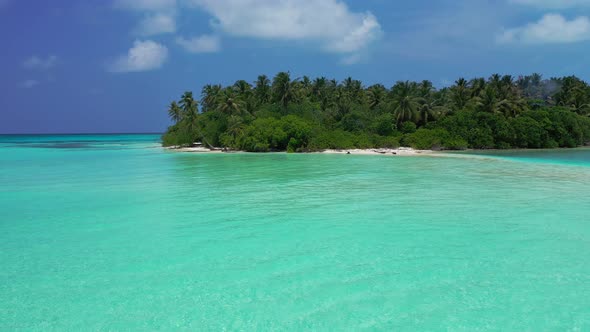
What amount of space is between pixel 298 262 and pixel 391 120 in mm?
55093

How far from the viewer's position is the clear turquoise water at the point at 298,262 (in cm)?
674

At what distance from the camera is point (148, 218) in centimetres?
1443

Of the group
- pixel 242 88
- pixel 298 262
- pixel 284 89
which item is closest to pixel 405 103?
pixel 284 89

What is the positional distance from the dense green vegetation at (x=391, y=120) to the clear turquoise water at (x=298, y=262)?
39552 millimetres

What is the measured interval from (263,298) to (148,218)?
818cm

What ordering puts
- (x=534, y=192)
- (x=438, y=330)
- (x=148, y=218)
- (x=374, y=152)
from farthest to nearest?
(x=374, y=152)
(x=534, y=192)
(x=148, y=218)
(x=438, y=330)

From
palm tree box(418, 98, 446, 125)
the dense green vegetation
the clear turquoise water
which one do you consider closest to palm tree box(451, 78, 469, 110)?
the dense green vegetation

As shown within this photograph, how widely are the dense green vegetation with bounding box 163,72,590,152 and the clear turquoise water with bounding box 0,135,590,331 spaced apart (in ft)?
130

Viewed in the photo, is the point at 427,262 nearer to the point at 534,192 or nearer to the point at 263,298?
the point at 263,298

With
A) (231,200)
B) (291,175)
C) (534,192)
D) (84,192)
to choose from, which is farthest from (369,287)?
(291,175)

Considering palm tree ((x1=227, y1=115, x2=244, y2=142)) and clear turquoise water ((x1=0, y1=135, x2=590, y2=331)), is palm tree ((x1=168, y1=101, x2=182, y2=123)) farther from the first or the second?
clear turquoise water ((x1=0, y1=135, x2=590, y2=331))

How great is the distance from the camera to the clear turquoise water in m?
6.74

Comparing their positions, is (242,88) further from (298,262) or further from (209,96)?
(298,262)

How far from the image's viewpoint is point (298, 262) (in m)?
9.38
